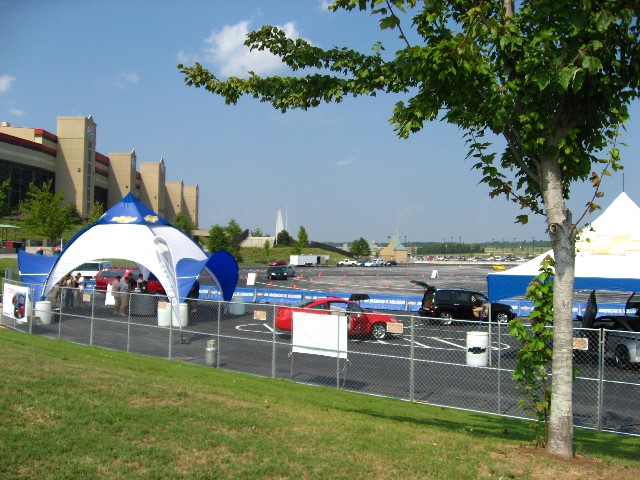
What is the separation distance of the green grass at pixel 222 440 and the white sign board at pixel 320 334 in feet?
11.6

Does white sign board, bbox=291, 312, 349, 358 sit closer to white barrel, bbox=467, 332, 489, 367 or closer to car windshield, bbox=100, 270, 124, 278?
white barrel, bbox=467, 332, 489, 367

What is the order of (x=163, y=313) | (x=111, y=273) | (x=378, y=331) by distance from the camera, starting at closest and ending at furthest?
1. (x=378, y=331)
2. (x=163, y=313)
3. (x=111, y=273)

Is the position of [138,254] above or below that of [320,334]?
above

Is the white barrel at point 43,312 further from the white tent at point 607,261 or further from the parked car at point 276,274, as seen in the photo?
the parked car at point 276,274

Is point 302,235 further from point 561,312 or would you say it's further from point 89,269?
point 561,312

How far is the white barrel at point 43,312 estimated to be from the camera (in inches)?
827

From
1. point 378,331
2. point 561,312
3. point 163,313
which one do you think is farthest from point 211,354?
point 561,312

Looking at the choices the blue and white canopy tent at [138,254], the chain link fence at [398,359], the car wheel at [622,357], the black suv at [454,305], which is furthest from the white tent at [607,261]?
the blue and white canopy tent at [138,254]

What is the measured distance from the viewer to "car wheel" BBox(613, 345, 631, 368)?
1412cm

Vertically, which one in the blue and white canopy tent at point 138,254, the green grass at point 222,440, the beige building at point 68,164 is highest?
the beige building at point 68,164

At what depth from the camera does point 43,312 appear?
20.9 meters

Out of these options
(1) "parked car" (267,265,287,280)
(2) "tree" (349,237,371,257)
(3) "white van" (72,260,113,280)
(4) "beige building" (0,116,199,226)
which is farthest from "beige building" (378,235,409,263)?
(3) "white van" (72,260,113,280)

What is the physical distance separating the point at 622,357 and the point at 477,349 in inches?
161

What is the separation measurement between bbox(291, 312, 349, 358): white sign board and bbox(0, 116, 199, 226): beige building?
209 ft
